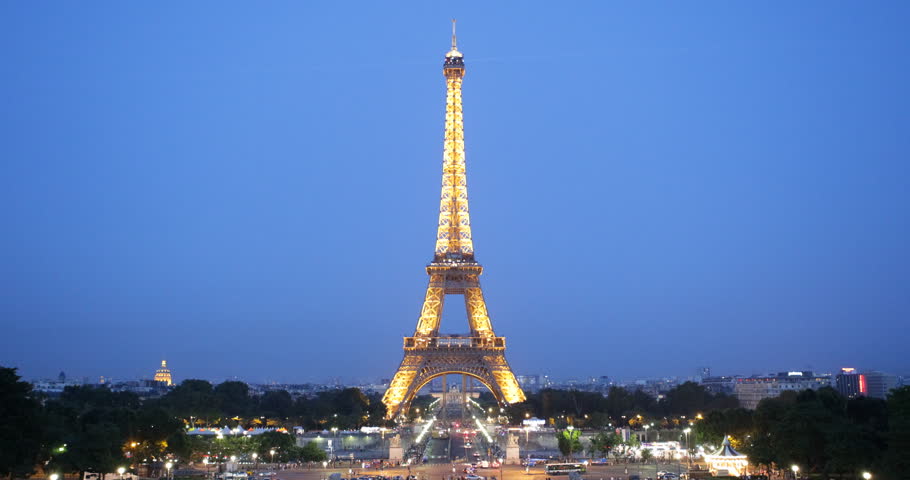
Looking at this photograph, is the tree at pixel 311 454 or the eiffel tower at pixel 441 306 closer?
the tree at pixel 311 454

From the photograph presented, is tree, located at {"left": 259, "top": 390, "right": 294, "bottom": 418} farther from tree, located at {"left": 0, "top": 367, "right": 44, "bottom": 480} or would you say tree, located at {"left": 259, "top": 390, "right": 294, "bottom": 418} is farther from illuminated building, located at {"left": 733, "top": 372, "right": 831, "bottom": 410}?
tree, located at {"left": 0, "top": 367, "right": 44, "bottom": 480}

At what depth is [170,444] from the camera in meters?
56.7

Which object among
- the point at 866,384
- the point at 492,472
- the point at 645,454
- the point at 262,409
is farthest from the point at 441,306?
the point at 866,384

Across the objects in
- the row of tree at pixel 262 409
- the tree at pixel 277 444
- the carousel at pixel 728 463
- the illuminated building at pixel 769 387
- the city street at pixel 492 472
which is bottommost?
the city street at pixel 492 472

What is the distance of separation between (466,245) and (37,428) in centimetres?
4779

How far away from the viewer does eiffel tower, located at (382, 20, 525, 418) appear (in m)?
82.6

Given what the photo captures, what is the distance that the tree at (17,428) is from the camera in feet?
124

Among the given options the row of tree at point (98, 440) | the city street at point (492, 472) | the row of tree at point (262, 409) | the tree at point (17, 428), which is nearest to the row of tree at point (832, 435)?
the city street at point (492, 472)

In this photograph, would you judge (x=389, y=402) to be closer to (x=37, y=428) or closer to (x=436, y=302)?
(x=436, y=302)

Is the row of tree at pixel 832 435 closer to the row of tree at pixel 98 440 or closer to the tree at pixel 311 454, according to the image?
the tree at pixel 311 454

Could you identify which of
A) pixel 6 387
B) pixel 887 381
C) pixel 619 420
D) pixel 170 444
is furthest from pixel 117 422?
pixel 887 381

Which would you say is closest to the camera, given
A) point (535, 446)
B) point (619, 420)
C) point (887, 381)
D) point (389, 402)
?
point (535, 446)

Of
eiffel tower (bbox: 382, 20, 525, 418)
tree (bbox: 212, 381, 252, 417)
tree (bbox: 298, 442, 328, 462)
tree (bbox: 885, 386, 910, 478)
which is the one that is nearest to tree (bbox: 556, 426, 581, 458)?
tree (bbox: 298, 442, 328, 462)

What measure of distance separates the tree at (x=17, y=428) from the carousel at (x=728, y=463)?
32574mm
